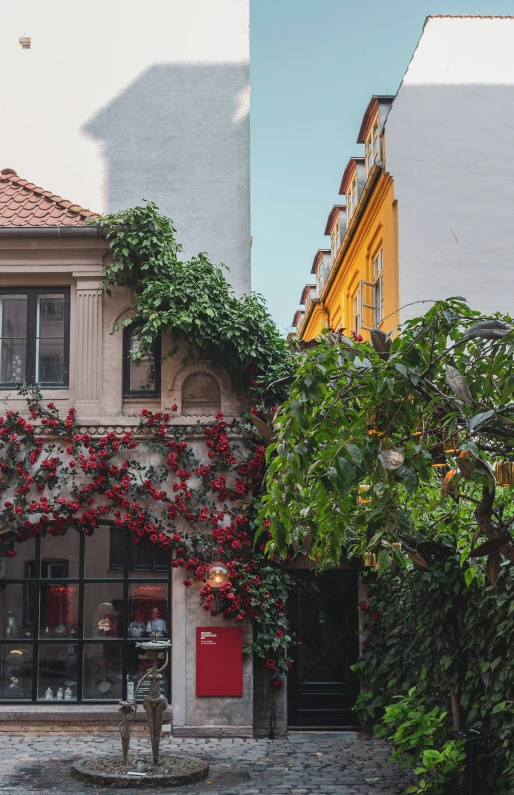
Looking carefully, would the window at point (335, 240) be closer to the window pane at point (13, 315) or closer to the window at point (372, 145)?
the window at point (372, 145)

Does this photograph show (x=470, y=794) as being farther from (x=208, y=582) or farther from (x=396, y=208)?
(x=396, y=208)

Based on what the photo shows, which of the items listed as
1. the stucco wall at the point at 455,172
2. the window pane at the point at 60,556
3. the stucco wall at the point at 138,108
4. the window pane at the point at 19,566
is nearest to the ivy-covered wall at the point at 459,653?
the window pane at the point at 60,556

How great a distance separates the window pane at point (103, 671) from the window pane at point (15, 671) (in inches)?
32.1

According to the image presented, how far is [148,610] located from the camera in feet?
47.4

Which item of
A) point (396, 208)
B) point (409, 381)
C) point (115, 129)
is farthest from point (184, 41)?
point (409, 381)

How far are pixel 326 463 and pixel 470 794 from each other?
375cm

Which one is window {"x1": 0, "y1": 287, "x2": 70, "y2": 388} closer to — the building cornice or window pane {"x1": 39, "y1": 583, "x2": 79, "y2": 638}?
window pane {"x1": 39, "y1": 583, "x2": 79, "y2": 638}

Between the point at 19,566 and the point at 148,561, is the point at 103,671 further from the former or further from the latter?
the point at 19,566

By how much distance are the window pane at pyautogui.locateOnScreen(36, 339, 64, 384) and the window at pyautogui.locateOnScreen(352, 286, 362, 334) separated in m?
8.04

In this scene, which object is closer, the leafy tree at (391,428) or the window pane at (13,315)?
the leafy tree at (391,428)

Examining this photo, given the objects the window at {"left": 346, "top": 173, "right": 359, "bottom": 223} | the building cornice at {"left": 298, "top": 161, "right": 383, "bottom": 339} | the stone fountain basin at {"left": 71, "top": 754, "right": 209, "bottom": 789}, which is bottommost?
the stone fountain basin at {"left": 71, "top": 754, "right": 209, "bottom": 789}

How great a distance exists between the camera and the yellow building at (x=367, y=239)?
60.5 feet

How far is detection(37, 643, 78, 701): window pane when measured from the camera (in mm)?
14289

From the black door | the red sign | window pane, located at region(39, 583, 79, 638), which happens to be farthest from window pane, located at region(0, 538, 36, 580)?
the black door
